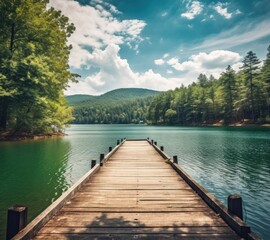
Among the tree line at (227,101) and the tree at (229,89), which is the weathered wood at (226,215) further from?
the tree at (229,89)

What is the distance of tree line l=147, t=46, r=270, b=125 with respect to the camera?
63.1 metres

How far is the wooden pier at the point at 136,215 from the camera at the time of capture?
4.25 meters

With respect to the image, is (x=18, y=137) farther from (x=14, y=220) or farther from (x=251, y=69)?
(x=251, y=69)

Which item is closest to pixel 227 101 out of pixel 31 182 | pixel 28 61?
pixel 28 61

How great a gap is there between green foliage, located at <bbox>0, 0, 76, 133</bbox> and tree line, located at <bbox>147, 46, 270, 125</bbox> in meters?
56.7

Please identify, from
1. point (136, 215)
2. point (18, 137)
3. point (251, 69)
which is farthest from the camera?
point (251, 69)

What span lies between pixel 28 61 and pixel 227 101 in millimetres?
71101

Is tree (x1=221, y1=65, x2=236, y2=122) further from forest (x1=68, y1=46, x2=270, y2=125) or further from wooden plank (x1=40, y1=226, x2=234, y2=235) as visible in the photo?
wooden plank (x1=40, y1=226, x2=234, y2=235)

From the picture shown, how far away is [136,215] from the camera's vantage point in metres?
5.23

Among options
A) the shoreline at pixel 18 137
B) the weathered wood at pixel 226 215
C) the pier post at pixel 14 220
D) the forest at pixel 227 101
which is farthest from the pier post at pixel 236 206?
the forest at pixel 227 101

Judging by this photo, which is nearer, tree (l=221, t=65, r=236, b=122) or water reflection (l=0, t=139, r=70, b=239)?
water reflection (l=0, t=139, r=70, b=239)

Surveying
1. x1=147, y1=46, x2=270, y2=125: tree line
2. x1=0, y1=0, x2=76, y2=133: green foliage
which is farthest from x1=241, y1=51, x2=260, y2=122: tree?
x1=0, y1=0, x2=76, y2=133: green foliage

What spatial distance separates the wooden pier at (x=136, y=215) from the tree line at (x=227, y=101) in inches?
2538

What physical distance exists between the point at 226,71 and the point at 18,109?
73.3 m
